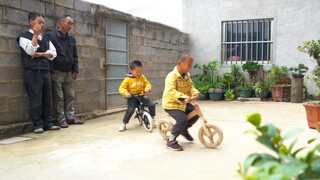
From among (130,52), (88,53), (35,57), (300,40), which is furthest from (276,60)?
(35,57)

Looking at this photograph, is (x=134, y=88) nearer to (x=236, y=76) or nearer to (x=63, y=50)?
(x=63, y=50)

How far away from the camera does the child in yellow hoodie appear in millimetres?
5074

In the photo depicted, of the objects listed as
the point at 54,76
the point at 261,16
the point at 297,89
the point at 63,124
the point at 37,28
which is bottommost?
the point at 63,124

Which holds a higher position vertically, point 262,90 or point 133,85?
point 133,85

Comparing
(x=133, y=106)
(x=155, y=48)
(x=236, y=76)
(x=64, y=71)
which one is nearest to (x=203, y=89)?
(x=236, y=76)

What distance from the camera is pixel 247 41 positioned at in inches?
398

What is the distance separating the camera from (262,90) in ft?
30.7

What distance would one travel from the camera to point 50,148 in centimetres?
393

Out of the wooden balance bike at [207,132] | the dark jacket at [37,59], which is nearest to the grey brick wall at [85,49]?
the dark jacket at [37,59]

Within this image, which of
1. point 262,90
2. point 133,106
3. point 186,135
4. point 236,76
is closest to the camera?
point 186,135

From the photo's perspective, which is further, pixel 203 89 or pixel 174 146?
pixel 203 89

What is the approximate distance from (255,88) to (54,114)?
20.1 feet

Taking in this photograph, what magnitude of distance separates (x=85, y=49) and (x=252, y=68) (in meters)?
5.42

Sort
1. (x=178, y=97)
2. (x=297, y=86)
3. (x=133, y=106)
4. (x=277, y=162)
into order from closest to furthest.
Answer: (x=277, y=162)
(x=178, y=97)
(x=133, y=106)
(x=297, y=86)
